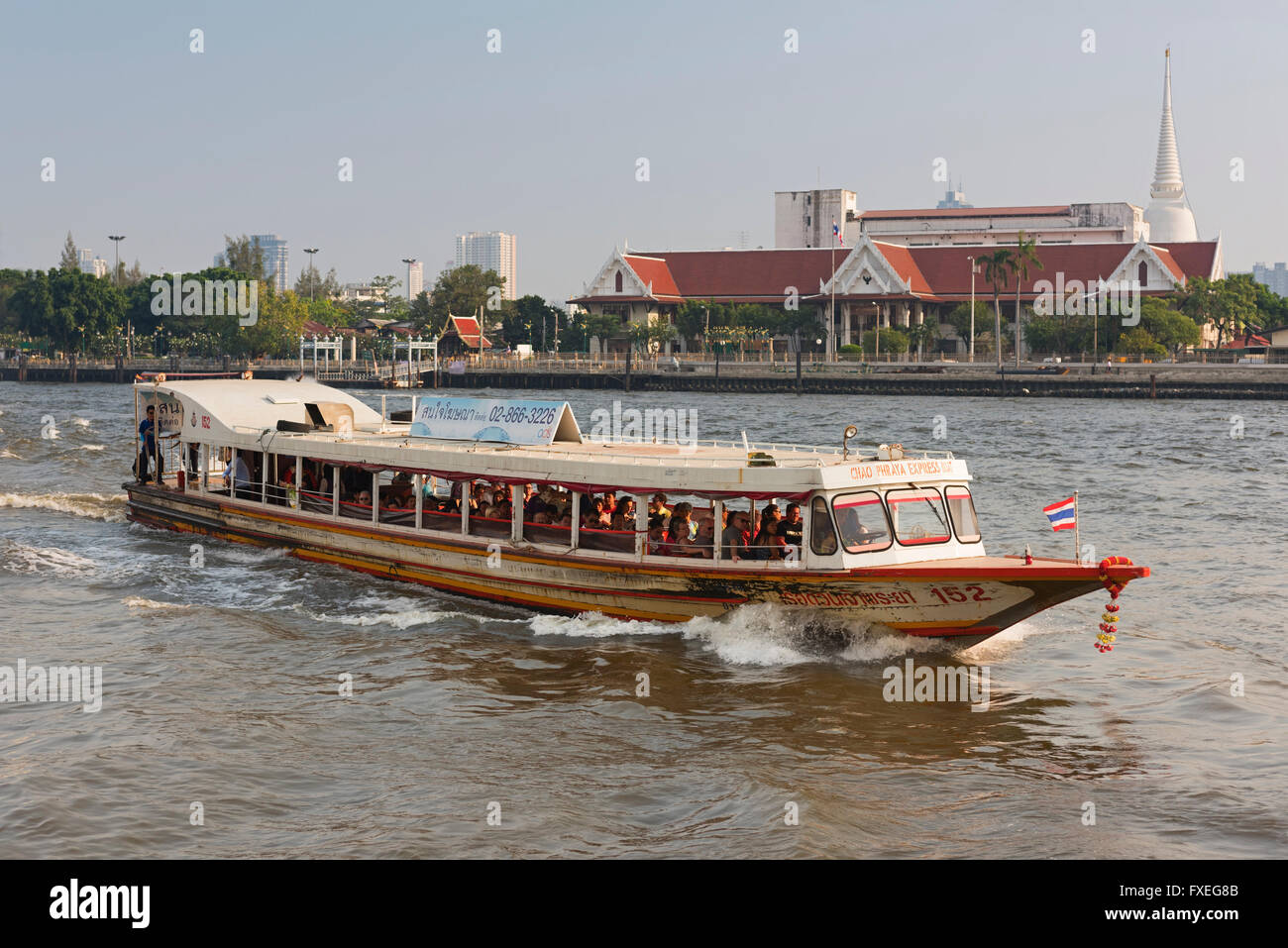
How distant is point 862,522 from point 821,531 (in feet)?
1.63

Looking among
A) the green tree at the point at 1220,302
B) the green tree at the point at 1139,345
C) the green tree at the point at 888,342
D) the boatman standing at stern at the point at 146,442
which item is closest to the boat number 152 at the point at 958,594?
the boatman standing at stern at the point at 146,442

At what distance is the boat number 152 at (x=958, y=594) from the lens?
1384cm

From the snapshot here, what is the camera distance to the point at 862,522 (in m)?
14.6

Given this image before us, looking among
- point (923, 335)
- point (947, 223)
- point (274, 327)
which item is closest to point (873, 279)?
point (923, 335)

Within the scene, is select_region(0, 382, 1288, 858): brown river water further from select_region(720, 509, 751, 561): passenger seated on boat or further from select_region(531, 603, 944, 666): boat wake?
select_region(720, 509, 751, 561): passenger seated on boat

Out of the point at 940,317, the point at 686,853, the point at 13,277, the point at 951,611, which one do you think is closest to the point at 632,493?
the point at 951,611

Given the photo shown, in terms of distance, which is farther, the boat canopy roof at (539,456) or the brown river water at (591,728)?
the boat canopy roof at (539,456)

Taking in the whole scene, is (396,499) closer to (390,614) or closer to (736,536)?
(390,614)

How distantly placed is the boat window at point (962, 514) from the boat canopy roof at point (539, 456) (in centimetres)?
16

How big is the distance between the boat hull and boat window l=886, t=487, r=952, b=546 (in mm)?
481

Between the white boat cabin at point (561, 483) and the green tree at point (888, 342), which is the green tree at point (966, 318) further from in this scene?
the white boat cabin at point (561, 483)

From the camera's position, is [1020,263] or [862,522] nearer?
[862,522]
